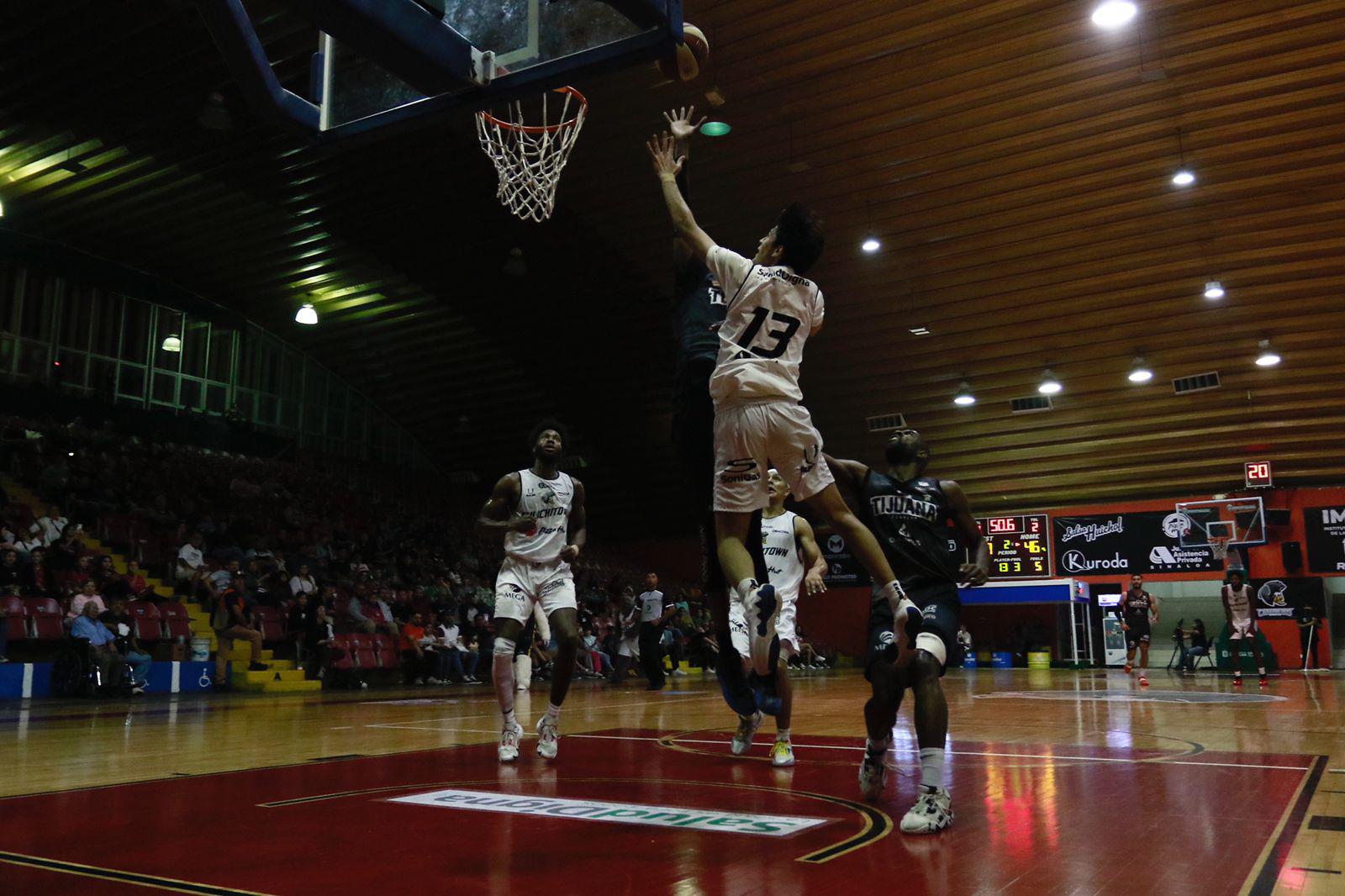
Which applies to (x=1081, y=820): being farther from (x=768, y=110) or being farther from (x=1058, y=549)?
(x=1058, y=549)

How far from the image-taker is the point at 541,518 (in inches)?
251

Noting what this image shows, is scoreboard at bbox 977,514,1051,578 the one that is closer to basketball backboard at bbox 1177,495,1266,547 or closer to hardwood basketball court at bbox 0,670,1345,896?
basketball backboard at bbox 1177,495,1266,547

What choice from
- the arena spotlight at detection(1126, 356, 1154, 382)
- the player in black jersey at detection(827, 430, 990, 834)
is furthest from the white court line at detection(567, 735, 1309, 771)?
the arena spotlight at detection(1126, 356, 1154, 382)

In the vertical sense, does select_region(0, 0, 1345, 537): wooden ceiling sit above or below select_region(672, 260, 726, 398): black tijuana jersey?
above

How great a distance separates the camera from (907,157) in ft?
54.9

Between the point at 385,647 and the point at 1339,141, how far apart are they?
16911 mm

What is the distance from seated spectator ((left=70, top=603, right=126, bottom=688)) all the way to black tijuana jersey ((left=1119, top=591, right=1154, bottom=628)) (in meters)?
16.6

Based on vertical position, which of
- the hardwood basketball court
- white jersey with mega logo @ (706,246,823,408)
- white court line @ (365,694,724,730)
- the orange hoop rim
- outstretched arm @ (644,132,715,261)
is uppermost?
the orange hoop rim

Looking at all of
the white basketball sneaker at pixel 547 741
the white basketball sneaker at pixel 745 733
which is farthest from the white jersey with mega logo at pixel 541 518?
the white basketball sneaker at pixel 745 733

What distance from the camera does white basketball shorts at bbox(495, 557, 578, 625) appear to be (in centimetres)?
625

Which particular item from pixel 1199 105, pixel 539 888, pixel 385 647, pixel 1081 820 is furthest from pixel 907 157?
pixel 539 888

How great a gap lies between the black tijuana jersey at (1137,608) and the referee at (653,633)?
29.4ft

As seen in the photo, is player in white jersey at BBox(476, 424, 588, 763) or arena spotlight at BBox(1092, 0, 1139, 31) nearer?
player in white jersey at BBox(476, 424, 588, 763)

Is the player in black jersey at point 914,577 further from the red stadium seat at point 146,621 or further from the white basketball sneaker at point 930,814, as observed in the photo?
the red stadium seat at point 146,621
